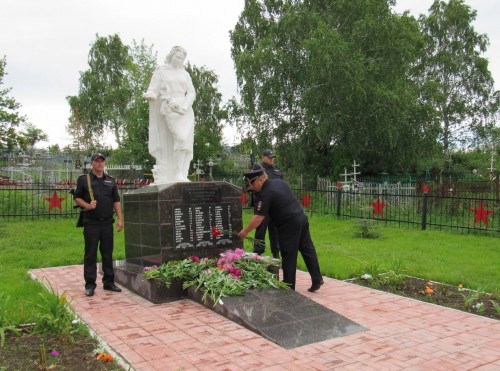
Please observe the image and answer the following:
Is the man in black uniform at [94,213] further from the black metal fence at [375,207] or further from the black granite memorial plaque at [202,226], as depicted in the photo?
the black metal fence at [375,207]

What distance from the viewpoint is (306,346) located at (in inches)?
151

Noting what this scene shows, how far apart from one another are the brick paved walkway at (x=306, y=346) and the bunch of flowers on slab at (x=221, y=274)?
0.26 meters

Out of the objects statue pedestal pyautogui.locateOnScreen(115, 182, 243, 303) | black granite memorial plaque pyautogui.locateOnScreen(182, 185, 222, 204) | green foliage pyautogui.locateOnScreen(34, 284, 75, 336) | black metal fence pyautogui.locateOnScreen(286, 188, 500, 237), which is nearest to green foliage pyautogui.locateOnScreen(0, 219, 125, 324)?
green foliage pyautogui.locateOnScreen(34, 284, 75, 336)

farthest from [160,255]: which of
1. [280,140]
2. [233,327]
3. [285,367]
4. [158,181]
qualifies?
[280,140]

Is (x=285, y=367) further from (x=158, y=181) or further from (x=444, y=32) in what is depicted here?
(x=444, y=32)

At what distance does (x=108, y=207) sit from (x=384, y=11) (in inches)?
793

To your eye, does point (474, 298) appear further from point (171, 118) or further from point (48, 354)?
point (171, 118)

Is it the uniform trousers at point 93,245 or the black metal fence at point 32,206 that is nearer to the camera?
the uniform trousers at point 93,245

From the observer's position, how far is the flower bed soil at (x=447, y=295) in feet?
16.3

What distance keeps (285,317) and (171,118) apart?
3.40 meters

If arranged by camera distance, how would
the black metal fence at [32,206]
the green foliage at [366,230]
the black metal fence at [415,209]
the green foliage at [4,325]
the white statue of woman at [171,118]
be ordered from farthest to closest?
the black metal fence at [32,206] < the black metal fence at [415,209] < the green foliage at [366,230] < the white statue of woman at [171,118] < the green foliage at [4,325]

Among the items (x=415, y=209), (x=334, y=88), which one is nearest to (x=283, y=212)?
(x=415, y=209)

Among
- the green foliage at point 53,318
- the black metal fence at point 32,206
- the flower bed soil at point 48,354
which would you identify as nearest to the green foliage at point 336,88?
the black metal fence at point 32,206

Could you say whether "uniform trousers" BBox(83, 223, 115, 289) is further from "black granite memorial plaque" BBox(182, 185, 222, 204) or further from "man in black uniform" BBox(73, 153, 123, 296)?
"black granite memorial plaque" BBox(182, 185, 222, 204)
